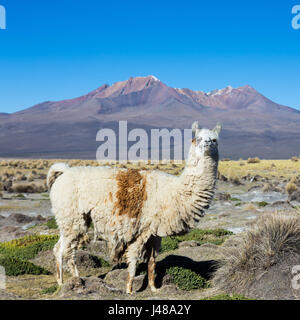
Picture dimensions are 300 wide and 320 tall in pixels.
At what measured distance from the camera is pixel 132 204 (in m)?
6.89

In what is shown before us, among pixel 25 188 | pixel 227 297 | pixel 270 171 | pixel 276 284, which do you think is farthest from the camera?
pixel 270 171

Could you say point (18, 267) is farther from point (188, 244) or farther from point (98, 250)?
point (188, 244)

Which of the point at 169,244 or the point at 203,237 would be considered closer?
the point at 169,244

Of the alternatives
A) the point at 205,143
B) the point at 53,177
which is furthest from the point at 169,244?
the point at 205,143

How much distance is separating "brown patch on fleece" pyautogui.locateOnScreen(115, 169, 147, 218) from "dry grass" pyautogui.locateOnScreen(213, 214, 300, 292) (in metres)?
1.80

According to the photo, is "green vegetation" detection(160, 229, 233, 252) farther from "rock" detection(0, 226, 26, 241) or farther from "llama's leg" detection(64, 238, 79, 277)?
"rock" detection(0, 226, 26, 241)

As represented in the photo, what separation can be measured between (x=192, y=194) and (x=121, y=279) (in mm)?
2317

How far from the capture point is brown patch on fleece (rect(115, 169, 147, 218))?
6887 mm

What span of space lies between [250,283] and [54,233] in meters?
7.67

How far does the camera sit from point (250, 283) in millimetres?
6762

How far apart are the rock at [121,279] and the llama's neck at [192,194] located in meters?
1.18

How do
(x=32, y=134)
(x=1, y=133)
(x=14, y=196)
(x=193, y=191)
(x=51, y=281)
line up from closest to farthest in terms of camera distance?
(x=193, y=191) → (x=51, y=281) → (x=14, y=196) → (x=32, y=134) → (x=1, y=133)
